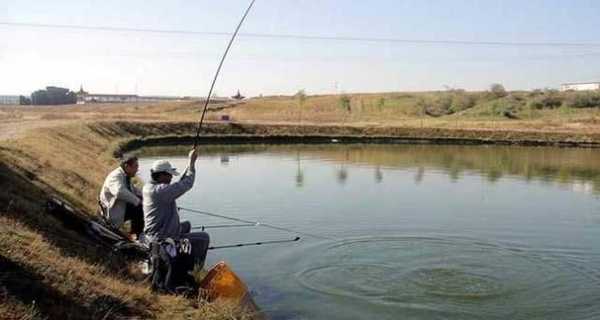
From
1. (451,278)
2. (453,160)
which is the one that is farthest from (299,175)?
(451,278)

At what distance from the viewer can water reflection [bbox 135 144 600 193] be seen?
2736 cm

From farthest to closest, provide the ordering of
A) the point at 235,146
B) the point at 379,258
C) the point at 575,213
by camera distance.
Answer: the point at 235,146, the point at 575,213, the point at 379,258

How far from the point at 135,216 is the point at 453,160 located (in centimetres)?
2758

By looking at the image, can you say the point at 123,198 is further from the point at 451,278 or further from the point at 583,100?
the point at 583,100

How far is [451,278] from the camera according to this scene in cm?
1091

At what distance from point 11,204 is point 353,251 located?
6471 millimetres

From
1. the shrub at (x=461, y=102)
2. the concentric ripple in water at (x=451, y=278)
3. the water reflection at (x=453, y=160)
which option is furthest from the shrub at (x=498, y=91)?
the concentric ripple in water at (x=451, y=278)

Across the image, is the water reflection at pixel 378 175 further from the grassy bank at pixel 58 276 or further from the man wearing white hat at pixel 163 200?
the man wearing white hat at pixel 163 200

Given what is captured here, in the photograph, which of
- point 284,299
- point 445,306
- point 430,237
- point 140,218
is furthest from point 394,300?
point 430,237

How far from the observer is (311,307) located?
916cm

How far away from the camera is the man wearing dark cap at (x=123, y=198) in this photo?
29.1 ft

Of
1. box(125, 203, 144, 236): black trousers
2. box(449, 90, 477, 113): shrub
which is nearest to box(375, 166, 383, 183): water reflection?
box(125, 203, 144, 236): black trousers

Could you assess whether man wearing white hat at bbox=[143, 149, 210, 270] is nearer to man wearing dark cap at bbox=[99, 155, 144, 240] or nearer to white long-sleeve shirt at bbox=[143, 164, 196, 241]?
white long-sleeve shirt at bbox=[143, 164, 196, 241]

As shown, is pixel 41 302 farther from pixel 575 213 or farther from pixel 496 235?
pixel 575 213
